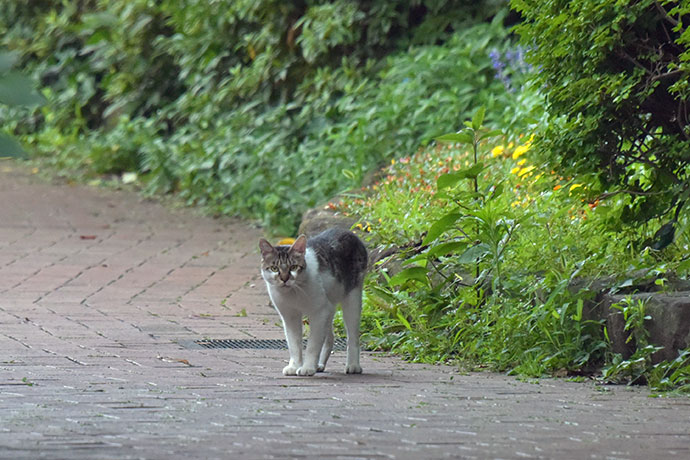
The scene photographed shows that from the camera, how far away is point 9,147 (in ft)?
6.14

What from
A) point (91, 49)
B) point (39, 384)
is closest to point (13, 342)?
→ point (39, 384)

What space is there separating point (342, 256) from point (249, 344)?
1.19 meters

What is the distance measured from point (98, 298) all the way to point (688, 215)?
14.0ft

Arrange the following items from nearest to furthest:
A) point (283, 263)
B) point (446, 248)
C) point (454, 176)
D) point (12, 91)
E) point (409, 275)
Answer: point (12, 91) → point (283, 263) → point (454, 176) → point (446, 248) → point (409, 275)

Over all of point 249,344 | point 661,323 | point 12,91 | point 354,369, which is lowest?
point 249,344

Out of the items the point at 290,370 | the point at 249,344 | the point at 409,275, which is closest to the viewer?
the point at 290,370

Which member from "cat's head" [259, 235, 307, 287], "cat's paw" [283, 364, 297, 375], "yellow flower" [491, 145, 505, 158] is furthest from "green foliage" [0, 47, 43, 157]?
"yellow flower" [491, 145, 505, 158]

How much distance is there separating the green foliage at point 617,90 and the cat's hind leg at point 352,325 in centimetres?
118

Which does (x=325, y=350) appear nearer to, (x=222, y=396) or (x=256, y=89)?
(x=222, y=396)

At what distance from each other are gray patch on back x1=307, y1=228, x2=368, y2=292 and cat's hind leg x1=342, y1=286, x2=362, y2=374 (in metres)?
0.05

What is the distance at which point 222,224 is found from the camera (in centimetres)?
1108

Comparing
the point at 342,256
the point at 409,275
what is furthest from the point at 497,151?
the point at 342,256

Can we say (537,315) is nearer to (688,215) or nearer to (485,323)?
(485,323)

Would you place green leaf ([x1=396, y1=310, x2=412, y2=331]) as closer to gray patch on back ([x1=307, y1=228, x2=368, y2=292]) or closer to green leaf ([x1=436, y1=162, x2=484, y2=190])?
gray patch on back ([x1=307, y1=228, x2=368, y2=292])
